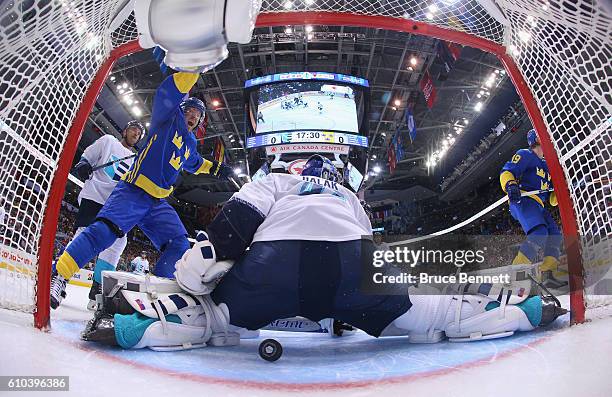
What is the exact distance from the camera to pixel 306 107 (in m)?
5.42

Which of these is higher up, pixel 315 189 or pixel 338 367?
pixel 315 189

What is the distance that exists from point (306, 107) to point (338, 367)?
4.61 metres

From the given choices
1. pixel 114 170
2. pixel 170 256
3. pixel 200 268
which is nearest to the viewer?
pixel 200 268

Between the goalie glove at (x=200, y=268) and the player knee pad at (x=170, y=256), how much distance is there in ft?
3.86

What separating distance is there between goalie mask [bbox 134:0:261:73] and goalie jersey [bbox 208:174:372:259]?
1.99ft

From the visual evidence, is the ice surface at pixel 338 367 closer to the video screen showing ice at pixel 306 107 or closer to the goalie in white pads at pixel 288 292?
the goalie in white pads at pixel 288 292

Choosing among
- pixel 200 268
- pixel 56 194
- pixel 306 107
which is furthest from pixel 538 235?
pixel 306 107

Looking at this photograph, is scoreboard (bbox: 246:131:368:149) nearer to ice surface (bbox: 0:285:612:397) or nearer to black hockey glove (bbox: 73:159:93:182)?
black hockey glove (bbox: 73:159:93:182)

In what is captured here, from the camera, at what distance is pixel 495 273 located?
1.61 meters

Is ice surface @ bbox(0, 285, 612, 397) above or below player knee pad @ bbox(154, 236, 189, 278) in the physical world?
below

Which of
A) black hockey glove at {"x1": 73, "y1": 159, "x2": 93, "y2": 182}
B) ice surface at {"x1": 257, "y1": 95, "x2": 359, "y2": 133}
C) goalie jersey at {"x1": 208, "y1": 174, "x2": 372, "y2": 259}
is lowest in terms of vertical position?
goalie jersey at {"x1": 208, "y1": 174, "x2": 372, "y2": 259}

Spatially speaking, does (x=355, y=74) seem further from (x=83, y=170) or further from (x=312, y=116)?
(x=83, y=170)

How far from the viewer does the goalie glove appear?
1240 millimetres

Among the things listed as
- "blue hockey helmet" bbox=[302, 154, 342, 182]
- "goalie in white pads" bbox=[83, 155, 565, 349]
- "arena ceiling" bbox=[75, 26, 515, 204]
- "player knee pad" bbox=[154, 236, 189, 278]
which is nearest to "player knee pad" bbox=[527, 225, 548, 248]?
"goalie in white pads" bbox=[83, 155, 565, 349]
